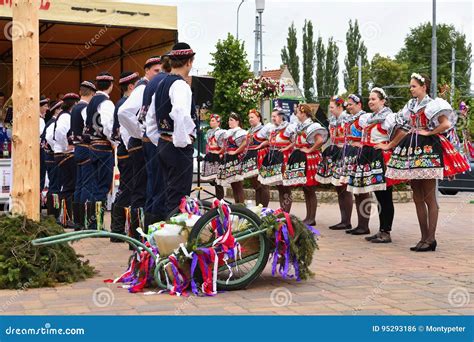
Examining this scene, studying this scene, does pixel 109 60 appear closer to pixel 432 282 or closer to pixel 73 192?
pixel 73 192

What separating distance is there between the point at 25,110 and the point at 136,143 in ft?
5.53

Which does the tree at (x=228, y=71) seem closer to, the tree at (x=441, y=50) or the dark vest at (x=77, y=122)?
the dark vest at (x=77, y=122)

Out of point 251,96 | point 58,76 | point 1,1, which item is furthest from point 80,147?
point 58,76

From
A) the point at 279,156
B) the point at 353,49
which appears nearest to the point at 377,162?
the point at 279,156

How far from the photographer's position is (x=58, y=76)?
60.4 ft

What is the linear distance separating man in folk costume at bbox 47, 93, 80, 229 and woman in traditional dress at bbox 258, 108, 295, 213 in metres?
2.87

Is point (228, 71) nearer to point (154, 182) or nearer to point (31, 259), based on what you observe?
point (154, 182)

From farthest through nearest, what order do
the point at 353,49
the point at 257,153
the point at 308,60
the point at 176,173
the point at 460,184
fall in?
the point at 308,60 < the point at 353,49 < the point at 460,184 < the point at 257,153 < the point at 176,173

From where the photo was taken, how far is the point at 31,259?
5.39m

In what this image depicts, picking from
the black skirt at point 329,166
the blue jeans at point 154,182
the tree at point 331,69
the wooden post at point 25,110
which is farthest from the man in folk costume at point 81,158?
the tree at point 331,69

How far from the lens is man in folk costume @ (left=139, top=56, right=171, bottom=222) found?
6320 millimetres

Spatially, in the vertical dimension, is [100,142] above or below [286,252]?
above

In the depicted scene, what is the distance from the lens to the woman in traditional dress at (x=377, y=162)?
8102mm
